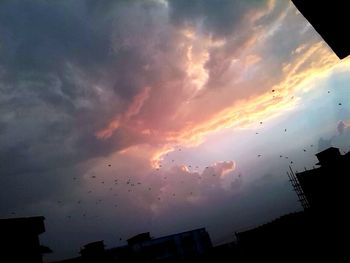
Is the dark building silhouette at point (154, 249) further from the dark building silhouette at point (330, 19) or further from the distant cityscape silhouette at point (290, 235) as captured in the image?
the dark building silhouette at point (330, 19)

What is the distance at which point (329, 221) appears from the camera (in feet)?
71.8

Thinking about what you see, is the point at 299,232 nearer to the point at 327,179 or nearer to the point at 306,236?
the point at 306,236

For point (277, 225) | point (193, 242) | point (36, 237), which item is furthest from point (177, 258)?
point (36, 237)

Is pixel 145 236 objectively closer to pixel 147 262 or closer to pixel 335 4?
pixel 147 262

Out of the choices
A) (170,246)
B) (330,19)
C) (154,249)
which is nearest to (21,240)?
(330,19)

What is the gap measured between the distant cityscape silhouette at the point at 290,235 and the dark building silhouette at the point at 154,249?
0.13 metres

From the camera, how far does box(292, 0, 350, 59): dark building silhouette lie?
3193 millimetres

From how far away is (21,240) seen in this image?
20219mm

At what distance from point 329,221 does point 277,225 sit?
163 inches

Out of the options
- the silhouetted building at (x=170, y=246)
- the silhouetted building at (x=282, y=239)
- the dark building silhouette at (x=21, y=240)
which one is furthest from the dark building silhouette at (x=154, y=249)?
the dark building silhouette at (x=21, y=240)

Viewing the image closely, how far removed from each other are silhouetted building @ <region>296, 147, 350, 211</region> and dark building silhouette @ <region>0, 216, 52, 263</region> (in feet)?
90.6

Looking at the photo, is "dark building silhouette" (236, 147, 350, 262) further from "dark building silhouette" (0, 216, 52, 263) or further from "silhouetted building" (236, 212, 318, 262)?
"dark building silhouette" (0, 216, 52, 263)

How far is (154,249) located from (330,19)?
158 feet

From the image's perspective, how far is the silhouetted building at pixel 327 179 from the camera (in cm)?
3195
